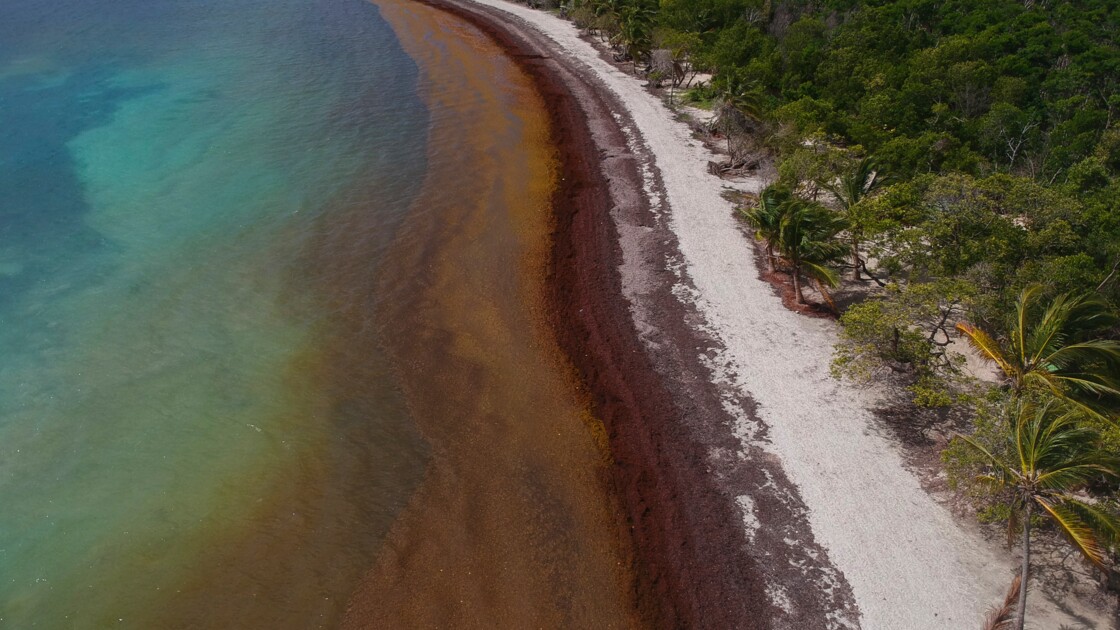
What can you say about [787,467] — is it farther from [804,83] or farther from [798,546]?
[804,83]

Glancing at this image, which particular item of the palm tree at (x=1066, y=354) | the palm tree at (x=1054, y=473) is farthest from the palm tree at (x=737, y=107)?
the palm tree at (x=1054, y=473)

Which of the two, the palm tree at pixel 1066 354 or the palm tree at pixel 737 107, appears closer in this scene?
the palm tree at pixel 1066 354

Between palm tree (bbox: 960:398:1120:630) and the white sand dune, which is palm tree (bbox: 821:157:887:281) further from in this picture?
palm tree (bbox: 960:398:1120:630)

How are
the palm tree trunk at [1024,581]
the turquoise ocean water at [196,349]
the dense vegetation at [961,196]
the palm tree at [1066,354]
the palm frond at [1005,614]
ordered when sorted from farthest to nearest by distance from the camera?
the turquoise ocean water at [196,349]
the palm tree at [1066,354]
the dense vegetation at [961,196]
the palm frond at [1005,614]
the palm tree trunk at [1024,581]

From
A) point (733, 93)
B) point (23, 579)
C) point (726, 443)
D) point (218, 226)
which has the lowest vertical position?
point (23, 579)

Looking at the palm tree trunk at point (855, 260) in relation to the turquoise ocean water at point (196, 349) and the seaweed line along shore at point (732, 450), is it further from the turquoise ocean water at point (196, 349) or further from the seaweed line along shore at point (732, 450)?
the turquoise ocean water at point (196, 349)

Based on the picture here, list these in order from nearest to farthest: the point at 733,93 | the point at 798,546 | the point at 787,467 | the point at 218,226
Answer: the point at 798,546, the point at 787,467, the point at 218,226, the point at 733,93

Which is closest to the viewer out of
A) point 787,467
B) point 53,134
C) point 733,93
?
point 787,467

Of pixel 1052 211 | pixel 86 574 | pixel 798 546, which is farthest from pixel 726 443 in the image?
pixel 86 574
